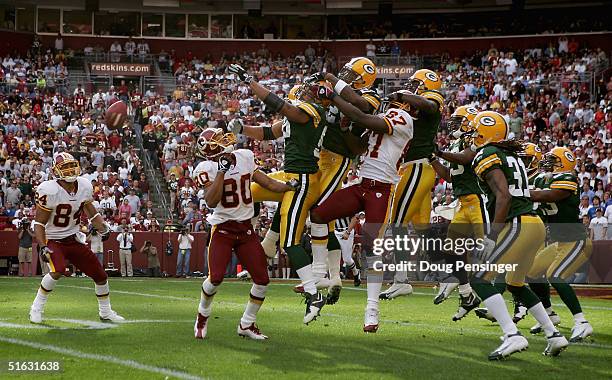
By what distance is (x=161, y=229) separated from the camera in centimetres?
2386

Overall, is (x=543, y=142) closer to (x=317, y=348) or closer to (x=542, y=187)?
(x=542, y=187)

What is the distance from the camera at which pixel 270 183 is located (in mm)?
9250

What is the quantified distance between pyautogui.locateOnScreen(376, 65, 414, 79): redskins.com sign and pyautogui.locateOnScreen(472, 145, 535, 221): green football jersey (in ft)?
77.0

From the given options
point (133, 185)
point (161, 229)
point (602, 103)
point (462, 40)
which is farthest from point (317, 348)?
point (462, 40)

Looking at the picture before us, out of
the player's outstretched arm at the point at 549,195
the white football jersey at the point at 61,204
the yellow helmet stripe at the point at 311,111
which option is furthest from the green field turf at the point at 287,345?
the yellow helmet stripe at the point at 311,111

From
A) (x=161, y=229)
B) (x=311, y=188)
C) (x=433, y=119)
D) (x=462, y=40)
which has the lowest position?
(x=161, y=229)

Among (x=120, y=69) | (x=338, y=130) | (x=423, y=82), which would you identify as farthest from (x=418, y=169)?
(x=120, y=69)

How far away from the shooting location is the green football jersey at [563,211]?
10.1 metres

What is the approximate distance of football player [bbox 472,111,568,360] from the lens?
7.99 meters

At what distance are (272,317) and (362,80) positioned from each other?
9.86 feet

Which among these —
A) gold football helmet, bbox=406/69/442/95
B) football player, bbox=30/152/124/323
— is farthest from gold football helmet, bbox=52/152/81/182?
gold football helmet, bbox=406/69/442/95

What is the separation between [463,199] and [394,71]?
71.3 ft

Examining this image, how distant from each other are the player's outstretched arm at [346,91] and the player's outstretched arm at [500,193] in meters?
1.79

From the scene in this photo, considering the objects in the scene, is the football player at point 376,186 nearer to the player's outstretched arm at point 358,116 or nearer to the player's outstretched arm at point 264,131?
the player's outstretched arm at point 358,116
